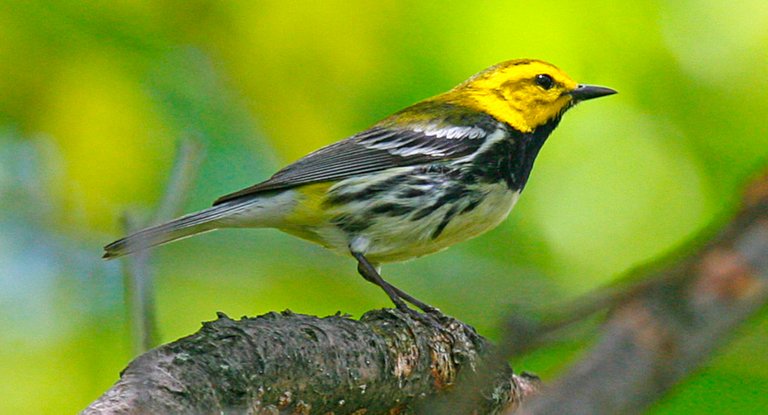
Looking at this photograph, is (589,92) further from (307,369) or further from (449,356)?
(307,369)

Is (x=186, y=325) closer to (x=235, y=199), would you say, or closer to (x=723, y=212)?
(x=235, y=199)

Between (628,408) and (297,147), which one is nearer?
(628,408)

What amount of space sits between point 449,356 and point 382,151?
6.93ft

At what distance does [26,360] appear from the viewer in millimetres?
4297

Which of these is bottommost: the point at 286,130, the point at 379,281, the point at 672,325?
the point at 672,325

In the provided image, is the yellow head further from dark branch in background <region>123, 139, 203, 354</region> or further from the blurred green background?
dark branch in background <region>123, 139, 203, 354</region>

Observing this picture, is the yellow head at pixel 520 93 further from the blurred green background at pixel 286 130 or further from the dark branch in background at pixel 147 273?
the dark branch in background at pixel 147 273

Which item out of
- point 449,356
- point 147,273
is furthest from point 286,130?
point 147,273

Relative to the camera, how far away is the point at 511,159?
16.2 feet

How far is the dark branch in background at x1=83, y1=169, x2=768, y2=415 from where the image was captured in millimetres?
770

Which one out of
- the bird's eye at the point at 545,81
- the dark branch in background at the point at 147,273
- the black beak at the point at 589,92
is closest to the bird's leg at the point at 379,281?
the black beak at the point at 589,92

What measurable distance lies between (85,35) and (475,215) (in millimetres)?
1914

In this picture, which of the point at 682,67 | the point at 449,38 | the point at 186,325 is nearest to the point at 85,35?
the point at 186,325

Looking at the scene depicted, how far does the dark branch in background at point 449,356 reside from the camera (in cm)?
77
